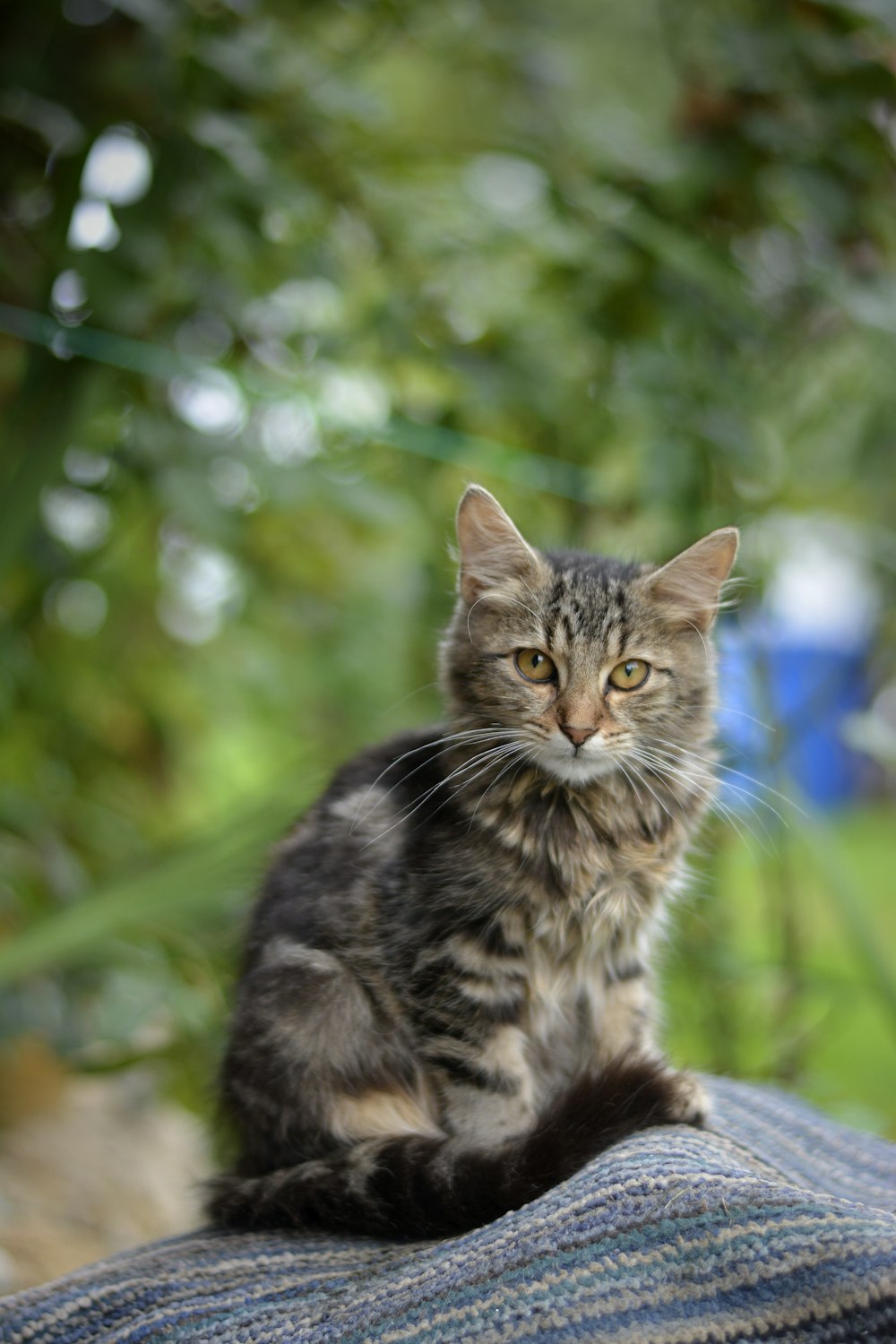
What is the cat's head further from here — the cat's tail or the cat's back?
the cat's tail

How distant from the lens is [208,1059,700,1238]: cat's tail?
1211mm

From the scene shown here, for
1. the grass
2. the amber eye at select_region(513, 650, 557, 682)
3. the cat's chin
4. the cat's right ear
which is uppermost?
the cat's right ear

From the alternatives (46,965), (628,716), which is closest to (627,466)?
(628,716)

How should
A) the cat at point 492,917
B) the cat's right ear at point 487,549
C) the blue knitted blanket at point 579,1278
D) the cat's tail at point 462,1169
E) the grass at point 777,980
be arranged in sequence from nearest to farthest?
the blue knitted blanket at point 579,1278, the cat's tail at point 462,1169, the cat at point 492,917, the cat's right ear at point 487,549, the grass at point 777,980

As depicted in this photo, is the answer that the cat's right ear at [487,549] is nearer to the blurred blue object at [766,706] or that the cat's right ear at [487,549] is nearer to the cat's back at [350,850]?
the cat's back at [350,850]

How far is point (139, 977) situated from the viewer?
1999 mm

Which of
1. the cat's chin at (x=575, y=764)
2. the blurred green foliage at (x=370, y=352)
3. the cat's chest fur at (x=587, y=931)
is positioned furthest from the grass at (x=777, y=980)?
the cat's chin at (x=575, y=764)

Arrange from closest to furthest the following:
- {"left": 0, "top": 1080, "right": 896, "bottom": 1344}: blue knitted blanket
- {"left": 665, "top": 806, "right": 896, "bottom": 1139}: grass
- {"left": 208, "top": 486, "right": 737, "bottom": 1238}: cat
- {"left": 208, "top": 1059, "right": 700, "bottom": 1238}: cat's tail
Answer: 1. {"left": 0, "top": 1080, "right": 896, "bottom": 1344}: blue knitted blanket
2. {"left": 208, "top": 1059, "right": 700, "bottom": 1238}: cat's tail
3. {"left": 208, "top": 486, "right": 737, "bottom": 1238}: cat
4. {"left": 665, "top": 806, "right": 896, "bottom": 1139}: grass

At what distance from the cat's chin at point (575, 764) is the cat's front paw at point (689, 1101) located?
336 mm

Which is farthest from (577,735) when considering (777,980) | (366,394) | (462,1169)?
(777,980)

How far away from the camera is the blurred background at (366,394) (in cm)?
207

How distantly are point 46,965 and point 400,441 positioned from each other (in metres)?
1.10

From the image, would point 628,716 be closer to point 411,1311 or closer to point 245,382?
point 411,1311

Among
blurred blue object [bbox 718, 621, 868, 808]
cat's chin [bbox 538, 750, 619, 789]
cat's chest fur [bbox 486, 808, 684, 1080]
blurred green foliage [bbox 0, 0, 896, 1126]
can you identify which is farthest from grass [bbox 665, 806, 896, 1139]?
cat's chin [bbox 538, 750, 619, 789]
